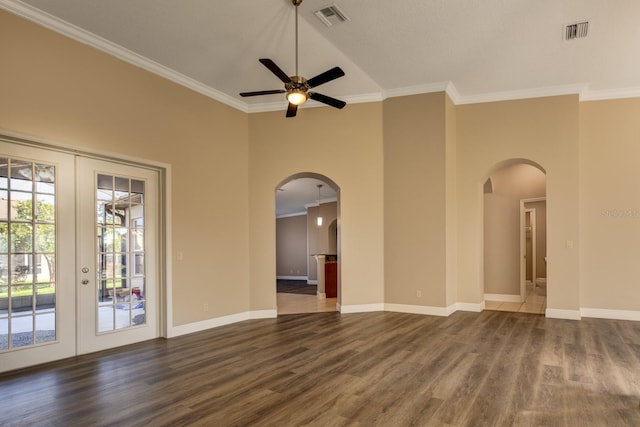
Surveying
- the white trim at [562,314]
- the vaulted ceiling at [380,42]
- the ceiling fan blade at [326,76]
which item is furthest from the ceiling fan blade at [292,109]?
the white trim at [562,314]

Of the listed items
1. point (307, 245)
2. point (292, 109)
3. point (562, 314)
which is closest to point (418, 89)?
point (292, 109)

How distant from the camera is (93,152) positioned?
4320 mm

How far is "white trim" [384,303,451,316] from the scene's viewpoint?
6.02 m

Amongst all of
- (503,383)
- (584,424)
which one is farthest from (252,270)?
(584,424)

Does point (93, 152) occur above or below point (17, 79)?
below

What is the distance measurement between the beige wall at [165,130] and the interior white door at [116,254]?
0.27m

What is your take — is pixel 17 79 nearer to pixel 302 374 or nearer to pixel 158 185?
pixel 158 185

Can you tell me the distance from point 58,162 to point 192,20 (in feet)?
6.91

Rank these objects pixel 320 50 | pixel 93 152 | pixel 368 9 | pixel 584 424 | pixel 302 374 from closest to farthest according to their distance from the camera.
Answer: pixel 584 424, pixel 302 374, pixel 368 9, pixel 93 152, pixel 320 50

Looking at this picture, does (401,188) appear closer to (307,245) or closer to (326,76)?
(326,76)

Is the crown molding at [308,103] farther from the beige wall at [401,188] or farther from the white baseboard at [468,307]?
the white baseboard at [468,307]

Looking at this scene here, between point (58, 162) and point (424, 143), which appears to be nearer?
point (58, 162)

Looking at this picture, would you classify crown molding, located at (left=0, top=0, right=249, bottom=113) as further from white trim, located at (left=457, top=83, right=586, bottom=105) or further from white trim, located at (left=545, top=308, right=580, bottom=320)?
white trim, located at (left=545, top=308, right=580, bottom=320)

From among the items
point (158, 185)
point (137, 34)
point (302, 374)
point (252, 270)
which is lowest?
point (302, 374)
